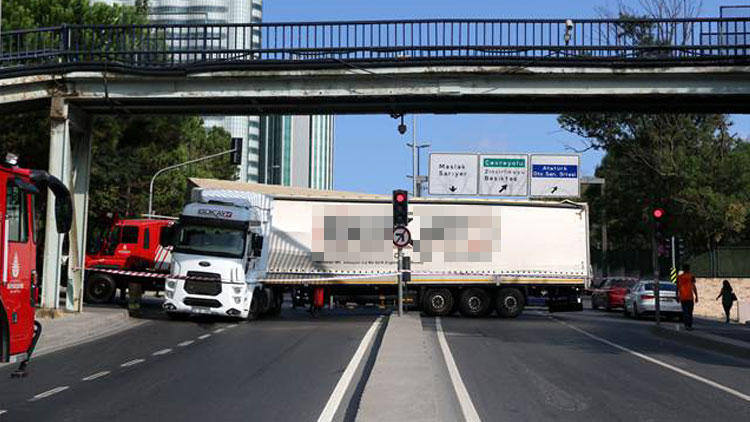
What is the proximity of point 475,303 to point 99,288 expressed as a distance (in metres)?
13.2

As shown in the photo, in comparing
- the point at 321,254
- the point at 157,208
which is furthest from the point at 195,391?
the point at 157,208

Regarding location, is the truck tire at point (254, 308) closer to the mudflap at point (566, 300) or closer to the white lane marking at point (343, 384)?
the white lane marking at point (343, 384)

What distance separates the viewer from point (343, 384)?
1268cm

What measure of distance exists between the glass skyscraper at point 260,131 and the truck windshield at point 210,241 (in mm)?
115160

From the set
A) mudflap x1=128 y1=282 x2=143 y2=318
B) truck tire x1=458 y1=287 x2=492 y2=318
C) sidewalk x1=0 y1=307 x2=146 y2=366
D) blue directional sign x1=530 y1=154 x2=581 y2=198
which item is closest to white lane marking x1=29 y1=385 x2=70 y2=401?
sidewalk x1=0 y1=307 x2=146 y2=366

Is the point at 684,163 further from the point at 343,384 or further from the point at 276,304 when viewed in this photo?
the point at 343,384

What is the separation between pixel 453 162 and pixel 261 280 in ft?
42.2

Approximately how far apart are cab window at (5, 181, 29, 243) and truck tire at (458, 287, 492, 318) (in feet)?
67.8

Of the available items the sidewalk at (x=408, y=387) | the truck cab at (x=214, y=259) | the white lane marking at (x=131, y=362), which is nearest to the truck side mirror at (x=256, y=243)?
the truck cab at (x=214, y=259)

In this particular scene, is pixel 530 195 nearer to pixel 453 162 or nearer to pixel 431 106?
pixel 453 162

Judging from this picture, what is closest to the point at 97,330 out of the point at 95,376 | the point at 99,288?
the point at 95,376

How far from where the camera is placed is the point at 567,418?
33.4 ft

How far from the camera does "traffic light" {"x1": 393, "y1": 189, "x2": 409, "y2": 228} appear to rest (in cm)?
2475

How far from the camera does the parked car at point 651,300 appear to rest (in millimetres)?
32812
